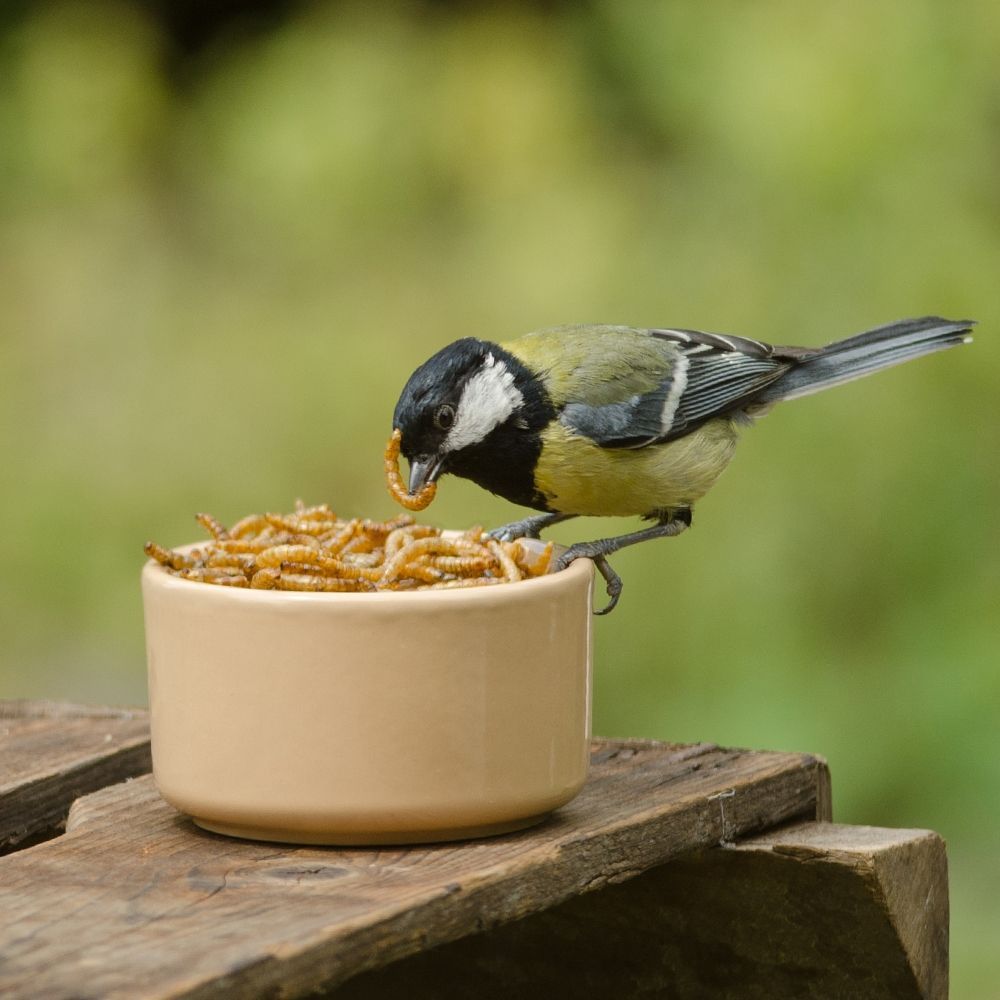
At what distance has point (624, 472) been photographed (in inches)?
104

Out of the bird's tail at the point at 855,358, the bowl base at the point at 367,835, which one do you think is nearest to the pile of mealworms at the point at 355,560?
the bowl base at the point at 367,835

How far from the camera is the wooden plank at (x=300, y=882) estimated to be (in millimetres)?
1204

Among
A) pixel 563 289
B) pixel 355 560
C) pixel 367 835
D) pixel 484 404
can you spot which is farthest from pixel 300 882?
pixel 563 289

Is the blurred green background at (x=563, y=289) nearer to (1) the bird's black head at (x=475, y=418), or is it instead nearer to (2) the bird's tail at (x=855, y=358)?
(2) the bird's tail at (x=855, y=358)

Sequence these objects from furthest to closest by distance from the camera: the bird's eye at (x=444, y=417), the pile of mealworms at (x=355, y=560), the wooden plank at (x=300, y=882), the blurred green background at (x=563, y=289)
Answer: the blurred green background at (x=563, y=289) → the bird's eye at (x=444, y=417) → the pile of mealworms at (x=355, y=560) → the wooden plank at (x=300, y=882)

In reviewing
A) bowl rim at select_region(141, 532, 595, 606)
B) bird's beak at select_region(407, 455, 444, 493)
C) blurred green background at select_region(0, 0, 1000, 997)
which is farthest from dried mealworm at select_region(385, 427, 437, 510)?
blurred green background at select_region(0, 0, 1000, 997)

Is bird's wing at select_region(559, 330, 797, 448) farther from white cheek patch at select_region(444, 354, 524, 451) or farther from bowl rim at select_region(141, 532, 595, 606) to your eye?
bowl rim at select_region(141, 532, 595, 606)

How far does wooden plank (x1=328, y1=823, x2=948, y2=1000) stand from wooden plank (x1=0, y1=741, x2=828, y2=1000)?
3.0 inches

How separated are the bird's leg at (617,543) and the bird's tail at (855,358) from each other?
1.23ft

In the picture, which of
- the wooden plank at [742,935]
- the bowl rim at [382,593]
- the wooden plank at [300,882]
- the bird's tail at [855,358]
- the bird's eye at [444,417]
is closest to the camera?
the wooden plank at [300,882]

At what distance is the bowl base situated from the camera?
154 centimetres

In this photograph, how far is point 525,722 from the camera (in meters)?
1.56

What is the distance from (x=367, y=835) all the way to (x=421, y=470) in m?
0.91

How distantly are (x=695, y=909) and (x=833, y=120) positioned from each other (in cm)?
259
